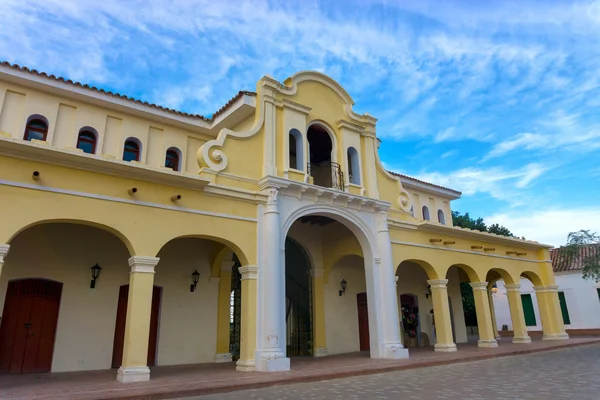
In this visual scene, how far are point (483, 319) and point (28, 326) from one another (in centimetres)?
1529

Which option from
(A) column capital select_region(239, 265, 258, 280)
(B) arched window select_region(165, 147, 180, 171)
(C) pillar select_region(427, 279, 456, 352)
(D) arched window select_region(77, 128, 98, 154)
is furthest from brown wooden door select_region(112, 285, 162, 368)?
(C) pillar select_region(427, 279, 456, 352)

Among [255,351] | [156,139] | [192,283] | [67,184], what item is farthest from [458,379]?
[156,139]

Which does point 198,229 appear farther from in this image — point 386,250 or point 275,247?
point 386,250

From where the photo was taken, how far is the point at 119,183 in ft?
30.4

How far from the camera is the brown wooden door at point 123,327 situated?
37.5ft

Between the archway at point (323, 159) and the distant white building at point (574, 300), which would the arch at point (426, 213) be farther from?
the distant white building at point (574, 300)

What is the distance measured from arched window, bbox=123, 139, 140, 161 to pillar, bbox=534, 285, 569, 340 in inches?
745

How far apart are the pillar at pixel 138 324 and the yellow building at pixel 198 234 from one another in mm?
28

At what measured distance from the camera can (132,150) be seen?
12.9 metres

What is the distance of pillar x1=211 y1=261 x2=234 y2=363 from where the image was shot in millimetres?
12906

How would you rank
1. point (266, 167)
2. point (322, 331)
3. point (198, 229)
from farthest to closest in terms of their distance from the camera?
point (322, 331) → point (266, 167) → point (198, 229)

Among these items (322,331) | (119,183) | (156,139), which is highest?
(156,139)

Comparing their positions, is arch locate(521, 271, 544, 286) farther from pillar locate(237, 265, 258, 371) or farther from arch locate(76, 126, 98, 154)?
arch locate(76, 126, 98, 154)

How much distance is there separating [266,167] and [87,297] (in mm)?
5950
